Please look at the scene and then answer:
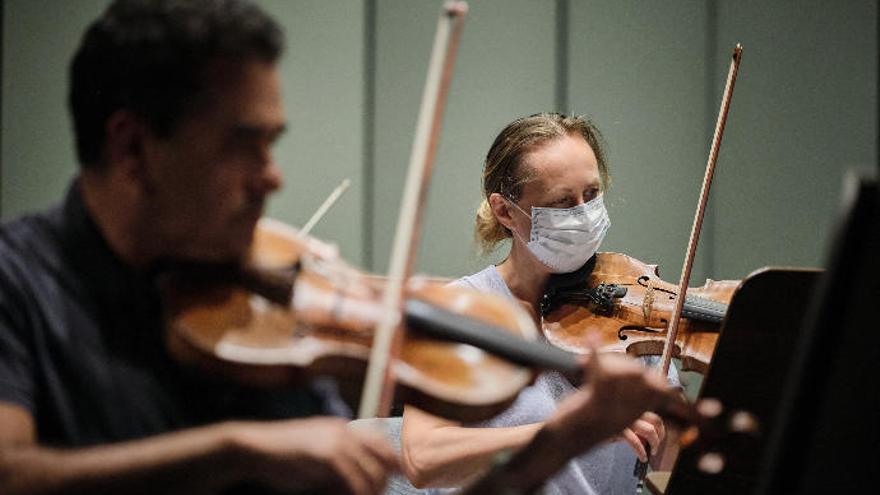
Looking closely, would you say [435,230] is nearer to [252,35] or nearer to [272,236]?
[272,236]

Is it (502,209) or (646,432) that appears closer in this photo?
(646,432)

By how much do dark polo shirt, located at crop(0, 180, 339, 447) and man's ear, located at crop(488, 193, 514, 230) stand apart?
85 centimetres

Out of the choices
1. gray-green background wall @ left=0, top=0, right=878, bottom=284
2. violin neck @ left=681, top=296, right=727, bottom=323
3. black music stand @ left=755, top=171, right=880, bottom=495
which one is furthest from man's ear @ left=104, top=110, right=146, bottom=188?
gray-green background wall @ left=0, top=0, right=878, bottom=284

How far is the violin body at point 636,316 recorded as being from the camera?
1.53m

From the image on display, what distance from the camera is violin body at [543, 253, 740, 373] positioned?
153cm

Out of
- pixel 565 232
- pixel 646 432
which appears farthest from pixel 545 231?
pixel 646 432

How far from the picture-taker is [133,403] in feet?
2.56

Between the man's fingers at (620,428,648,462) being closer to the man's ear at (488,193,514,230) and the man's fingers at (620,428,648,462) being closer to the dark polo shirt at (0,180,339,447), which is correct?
the man's ear at (488,193,514,230)

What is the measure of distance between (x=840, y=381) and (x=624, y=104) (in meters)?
2.05

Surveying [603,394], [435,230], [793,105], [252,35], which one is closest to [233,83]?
[252,35]

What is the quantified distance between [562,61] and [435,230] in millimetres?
672

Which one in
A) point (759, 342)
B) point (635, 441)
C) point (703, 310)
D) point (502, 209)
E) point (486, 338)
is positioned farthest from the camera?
point (502, 209)

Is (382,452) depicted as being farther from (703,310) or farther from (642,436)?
(703,310)

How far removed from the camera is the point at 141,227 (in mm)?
812
